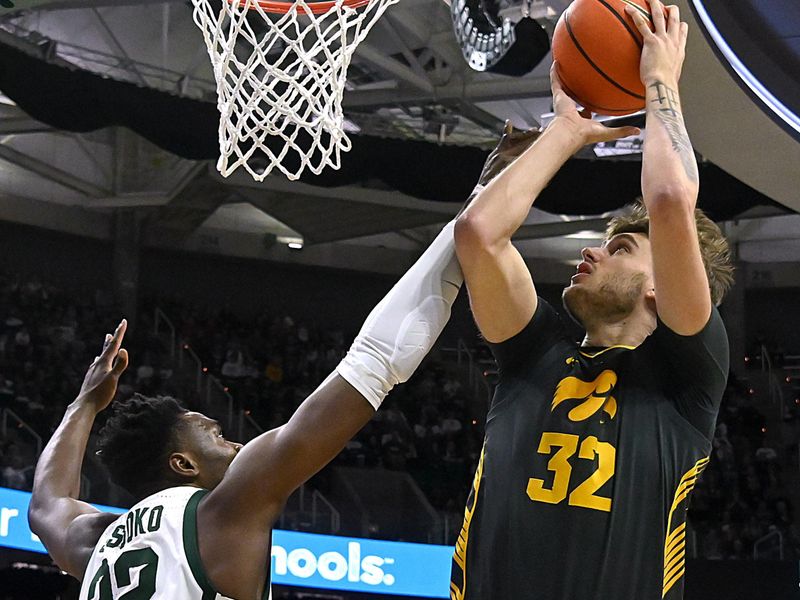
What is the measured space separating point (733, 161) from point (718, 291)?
4364 millimetres

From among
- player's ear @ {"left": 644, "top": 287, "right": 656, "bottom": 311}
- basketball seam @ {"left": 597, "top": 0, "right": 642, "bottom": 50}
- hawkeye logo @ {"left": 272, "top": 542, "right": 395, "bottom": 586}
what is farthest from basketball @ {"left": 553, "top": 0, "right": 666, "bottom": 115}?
hawkeye logo @ {"left": 272, "top": 542, "right": 395, "bottom": 586}

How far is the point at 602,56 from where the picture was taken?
206 centimetres

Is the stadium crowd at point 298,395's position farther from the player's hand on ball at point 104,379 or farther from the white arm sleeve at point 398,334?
the white arm sleeve at point 398,334

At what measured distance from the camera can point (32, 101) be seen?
28.4 ft

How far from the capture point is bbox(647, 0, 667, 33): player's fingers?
2025 millimetres

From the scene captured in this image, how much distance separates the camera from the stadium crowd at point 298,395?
11.1 meters

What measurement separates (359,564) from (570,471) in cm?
814

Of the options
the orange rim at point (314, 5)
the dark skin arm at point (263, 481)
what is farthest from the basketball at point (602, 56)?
the orange rim at point (314, 5)

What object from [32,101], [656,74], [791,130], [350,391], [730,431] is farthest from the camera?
[730,431]

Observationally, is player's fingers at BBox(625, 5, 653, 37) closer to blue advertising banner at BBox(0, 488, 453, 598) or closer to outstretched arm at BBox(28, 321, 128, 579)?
outstretched arm at BBox(28, 321, 128, 579)

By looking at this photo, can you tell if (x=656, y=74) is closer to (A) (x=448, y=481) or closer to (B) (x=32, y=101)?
(B) (x=32, y=101)

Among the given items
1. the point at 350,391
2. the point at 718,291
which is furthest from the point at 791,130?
the point at 350,391

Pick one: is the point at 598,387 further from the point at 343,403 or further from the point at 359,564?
the point at 359,564

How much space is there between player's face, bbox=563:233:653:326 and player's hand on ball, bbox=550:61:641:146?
0.71 ft
